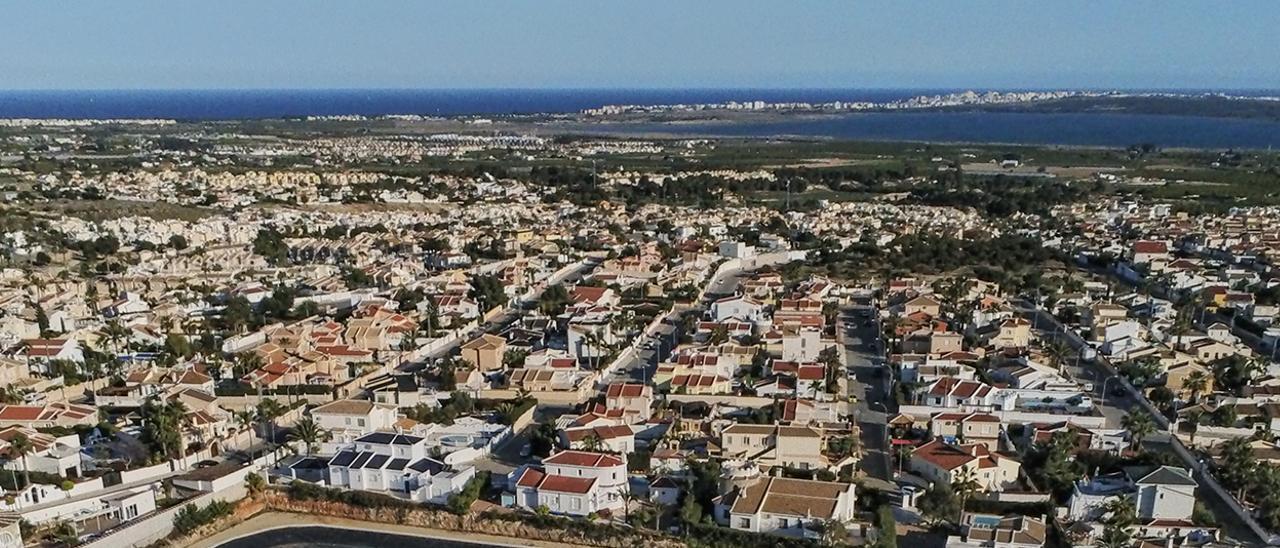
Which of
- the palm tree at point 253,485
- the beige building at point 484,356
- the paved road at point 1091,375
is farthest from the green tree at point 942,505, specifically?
the beige building at point 484,356

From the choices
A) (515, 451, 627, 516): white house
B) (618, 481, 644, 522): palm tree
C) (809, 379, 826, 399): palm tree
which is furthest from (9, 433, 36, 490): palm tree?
(809, 379, 826, 399): palm tree

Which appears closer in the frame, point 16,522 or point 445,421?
point 16,522

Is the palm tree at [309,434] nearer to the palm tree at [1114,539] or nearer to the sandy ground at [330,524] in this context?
the sandy ground at [330,524]

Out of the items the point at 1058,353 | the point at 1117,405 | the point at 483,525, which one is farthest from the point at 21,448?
the point at 1058,353

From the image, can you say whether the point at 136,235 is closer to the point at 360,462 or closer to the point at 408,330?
the point at 408,330

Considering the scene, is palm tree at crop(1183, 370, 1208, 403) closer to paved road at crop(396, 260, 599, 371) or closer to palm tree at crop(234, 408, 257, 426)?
paved road at crop(396, 260, 599, 371)

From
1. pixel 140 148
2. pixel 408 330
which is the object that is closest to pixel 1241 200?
pixel 408 330
